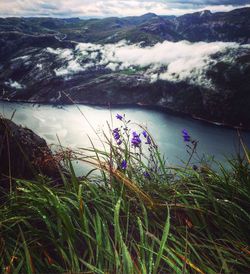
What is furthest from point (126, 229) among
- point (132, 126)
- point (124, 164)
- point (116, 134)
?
point (132, 126)

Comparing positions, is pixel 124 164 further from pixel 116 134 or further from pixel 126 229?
pixel 116 134

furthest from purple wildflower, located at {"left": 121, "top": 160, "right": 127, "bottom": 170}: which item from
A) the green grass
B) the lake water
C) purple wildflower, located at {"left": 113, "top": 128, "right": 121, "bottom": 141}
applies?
the lake water

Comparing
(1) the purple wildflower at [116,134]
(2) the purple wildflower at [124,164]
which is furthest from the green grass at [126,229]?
(1) the purple wildflower at [116,134]

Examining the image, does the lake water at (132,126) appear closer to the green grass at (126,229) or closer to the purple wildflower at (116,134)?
the purple wildflower at (116,134)

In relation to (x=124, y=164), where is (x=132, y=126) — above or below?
below

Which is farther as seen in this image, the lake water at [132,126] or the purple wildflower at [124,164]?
the lake water at [132,126]

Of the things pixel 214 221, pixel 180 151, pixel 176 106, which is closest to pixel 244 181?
pixel 214 221
